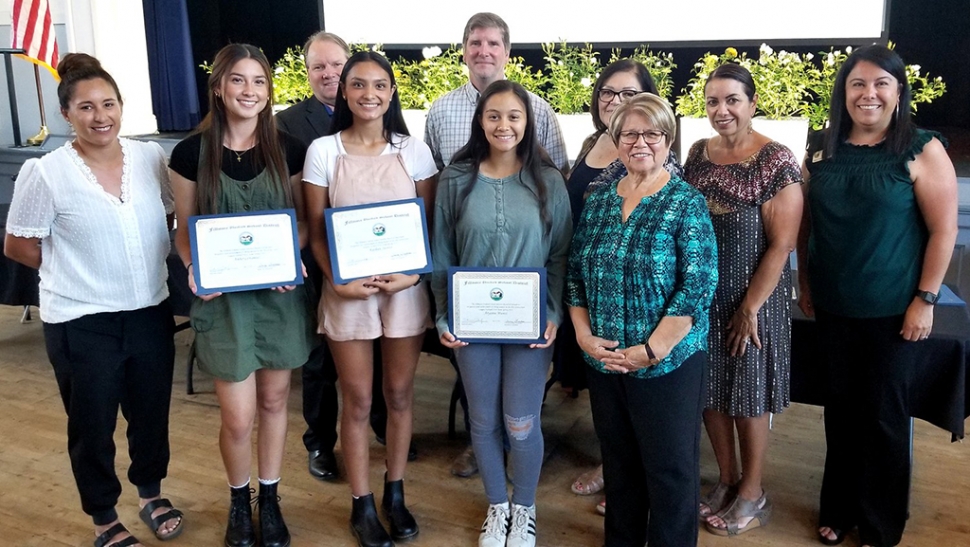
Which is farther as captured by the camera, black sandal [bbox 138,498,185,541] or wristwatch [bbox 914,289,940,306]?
black sandal [bbox 138,498,185,541]

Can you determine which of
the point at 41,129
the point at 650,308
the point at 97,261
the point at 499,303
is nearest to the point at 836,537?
the point at 650,308

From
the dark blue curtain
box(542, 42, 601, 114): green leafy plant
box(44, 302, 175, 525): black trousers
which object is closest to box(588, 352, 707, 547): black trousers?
box(44, 302, 175, 525): black trousers

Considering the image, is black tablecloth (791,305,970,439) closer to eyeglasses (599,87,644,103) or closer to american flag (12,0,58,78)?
eyeglasses (599,87,644,103)

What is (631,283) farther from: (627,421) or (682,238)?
(627,421)

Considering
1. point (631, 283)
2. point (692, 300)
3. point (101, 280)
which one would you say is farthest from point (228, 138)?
point (692, 300)

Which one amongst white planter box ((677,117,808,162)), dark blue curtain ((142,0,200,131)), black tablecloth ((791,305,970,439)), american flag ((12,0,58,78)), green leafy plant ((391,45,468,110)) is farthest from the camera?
dark blue curtain ((142,0,200,131))

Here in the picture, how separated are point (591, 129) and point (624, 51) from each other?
249 centimetres

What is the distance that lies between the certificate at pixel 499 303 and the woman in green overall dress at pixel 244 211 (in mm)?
477

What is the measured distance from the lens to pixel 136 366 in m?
2.31

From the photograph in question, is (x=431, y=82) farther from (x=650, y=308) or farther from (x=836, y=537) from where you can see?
(x=836, y=537)

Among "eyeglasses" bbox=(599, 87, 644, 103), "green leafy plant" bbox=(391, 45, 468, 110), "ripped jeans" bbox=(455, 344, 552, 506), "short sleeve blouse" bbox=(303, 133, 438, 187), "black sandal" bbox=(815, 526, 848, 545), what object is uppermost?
"green leafy plant" bbox=(391, 45, 468, 110)

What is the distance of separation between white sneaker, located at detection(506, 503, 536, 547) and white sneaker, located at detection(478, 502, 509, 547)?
22 mm

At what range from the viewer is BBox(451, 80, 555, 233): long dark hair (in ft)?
7.00

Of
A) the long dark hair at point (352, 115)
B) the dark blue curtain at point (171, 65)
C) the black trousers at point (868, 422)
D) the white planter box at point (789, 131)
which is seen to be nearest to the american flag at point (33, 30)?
the dark blue curtain at point (171, 65)
